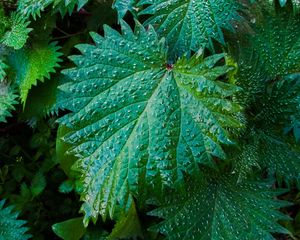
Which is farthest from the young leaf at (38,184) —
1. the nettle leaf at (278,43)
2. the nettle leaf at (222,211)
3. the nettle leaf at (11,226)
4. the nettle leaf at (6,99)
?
the nettle leaf at (278,43)

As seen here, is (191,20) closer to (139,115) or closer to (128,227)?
(139,115)

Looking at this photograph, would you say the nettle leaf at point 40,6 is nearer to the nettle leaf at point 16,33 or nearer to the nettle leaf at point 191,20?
the nettle leaf at point 16,33

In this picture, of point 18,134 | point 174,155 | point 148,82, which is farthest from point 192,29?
point 18,134

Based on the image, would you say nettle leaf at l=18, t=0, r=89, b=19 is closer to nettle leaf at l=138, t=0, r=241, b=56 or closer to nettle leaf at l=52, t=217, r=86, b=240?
nettle leaf at l=138, t=0, r=241, b=56

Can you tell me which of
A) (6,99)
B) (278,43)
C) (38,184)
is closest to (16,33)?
(6,99)

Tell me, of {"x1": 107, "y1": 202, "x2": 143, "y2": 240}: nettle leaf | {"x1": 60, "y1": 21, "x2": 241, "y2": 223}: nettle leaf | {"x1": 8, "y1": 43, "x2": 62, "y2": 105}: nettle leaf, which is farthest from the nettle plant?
{"x1": 8, "y1": 43, "x2": 62, "y2": 105}: nettle leaf
